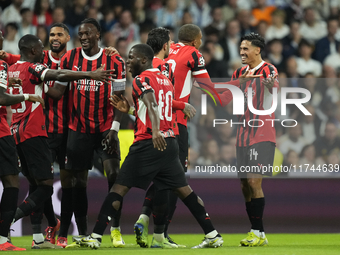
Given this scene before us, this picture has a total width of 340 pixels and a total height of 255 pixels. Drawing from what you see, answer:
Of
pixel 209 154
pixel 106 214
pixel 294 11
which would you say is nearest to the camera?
A: pixel 106 214

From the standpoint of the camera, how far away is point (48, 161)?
594 centimetres

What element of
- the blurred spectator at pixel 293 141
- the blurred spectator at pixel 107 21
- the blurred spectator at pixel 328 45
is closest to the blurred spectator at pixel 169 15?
the blurred spectator at pixel 107 21

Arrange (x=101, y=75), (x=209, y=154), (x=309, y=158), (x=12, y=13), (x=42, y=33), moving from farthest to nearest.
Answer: (x=12, y=13) < (x=42, y=33) < (x=309, y=158) < (x=209, y=154) < (x=101, y=75)

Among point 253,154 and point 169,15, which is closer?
point 253,154

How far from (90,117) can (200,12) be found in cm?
704

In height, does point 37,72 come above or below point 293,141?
above


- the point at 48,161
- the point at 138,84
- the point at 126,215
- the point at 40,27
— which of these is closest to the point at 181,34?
the point at 138,84

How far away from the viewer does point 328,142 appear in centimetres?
917

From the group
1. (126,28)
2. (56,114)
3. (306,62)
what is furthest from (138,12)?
(56,114)

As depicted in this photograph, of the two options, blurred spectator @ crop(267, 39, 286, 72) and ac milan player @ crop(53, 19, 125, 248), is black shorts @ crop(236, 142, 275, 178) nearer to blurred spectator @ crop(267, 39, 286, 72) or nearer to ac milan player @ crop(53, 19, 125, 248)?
ac milan player @ crop(53, 19, 125, 248)

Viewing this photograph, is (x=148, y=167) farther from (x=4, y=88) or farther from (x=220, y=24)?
(x=220, y=24)

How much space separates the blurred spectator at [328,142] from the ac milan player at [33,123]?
4.63m

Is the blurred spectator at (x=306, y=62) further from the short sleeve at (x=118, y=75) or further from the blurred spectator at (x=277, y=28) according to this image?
the short sleeve at (x=118, y=75)

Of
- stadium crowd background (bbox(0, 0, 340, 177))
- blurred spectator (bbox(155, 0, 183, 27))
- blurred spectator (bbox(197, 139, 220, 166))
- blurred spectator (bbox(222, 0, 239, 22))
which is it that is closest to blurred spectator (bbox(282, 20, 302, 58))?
stadium crowd background (bbox(0, 0, 340, 177))
